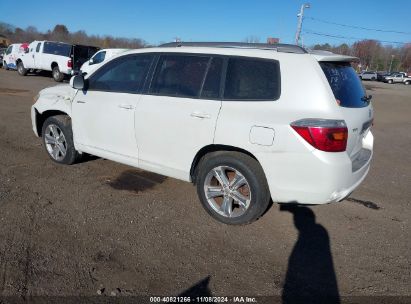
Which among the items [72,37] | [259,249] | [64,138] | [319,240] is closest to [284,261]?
[259,249]

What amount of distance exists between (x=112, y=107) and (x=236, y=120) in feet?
5.63

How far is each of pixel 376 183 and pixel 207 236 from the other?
3.16m

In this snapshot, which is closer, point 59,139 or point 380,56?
point 59,139

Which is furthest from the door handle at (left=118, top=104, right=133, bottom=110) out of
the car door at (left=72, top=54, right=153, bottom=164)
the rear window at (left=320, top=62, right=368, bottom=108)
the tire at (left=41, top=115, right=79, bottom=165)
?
the rear window at (left=320, top=62, right=368, bottom=108)

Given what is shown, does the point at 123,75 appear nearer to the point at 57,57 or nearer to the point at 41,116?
the point at 41,116

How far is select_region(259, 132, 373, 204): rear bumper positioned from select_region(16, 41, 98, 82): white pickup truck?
16.5m

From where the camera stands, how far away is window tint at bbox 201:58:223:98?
3.69m

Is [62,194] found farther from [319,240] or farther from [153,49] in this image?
[319,240]

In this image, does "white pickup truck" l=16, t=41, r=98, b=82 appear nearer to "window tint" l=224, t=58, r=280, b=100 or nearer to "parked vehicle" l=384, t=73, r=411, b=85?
"window tint" l=224, t=58, r=280, b=100

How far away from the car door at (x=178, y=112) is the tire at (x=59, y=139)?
4.63ft

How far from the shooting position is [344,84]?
11.8 feet

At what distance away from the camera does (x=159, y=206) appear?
418cm

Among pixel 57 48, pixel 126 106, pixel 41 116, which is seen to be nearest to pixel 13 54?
pixel 57 48

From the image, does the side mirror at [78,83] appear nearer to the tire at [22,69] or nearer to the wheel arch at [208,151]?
the wheel arch at [208,151]
